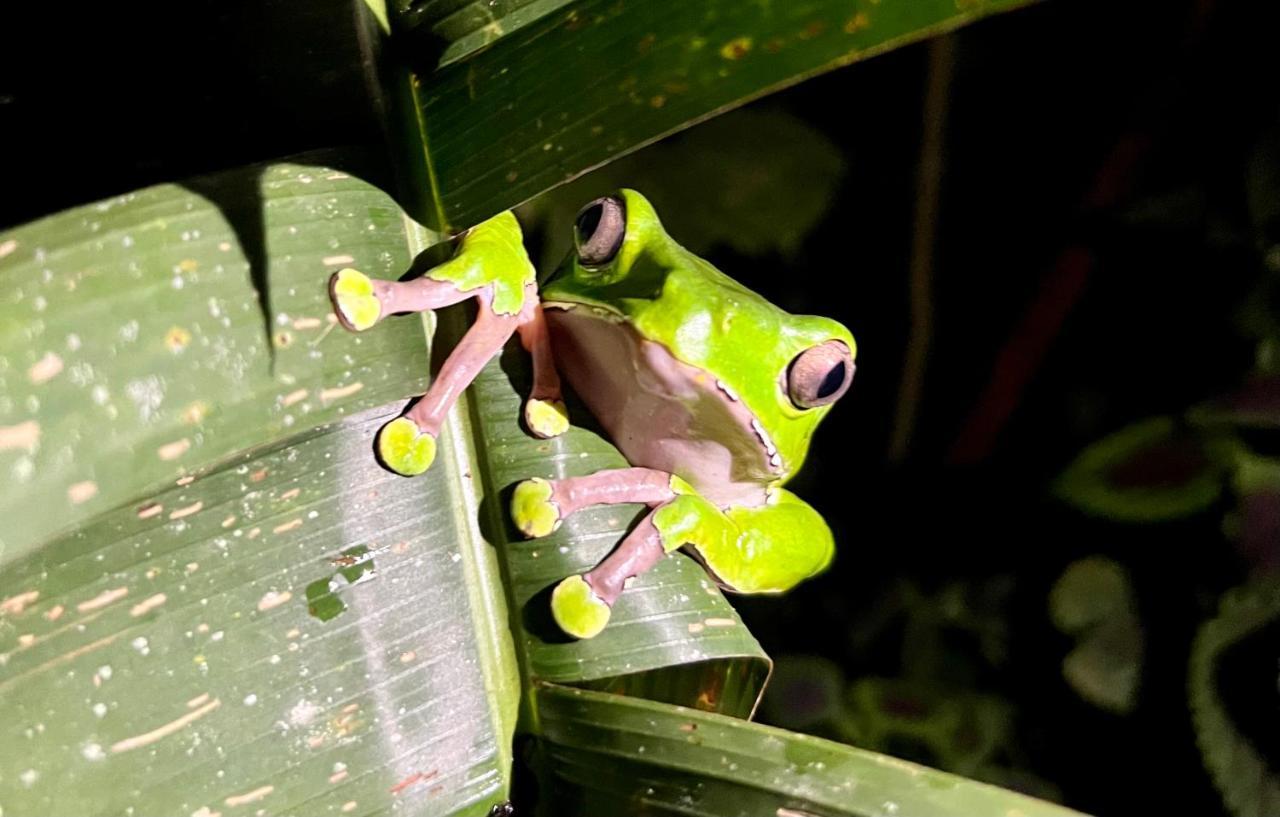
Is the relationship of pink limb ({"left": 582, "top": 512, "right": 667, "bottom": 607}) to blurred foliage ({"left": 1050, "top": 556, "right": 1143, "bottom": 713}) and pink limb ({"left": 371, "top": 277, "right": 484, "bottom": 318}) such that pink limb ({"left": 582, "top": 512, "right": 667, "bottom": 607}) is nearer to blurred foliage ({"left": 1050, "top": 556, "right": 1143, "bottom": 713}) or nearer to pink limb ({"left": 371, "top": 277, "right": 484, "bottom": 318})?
pink limb ({"left": 371, "top": 277, "right": 484, "bottom": 318})

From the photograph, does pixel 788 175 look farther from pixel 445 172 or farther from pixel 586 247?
pixel 445 172

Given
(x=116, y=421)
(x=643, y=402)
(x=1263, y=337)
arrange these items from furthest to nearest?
(x=1263, y=337)
(x=643, y=402)
(x=116, y=421)

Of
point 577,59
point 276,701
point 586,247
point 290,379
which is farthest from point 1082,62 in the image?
point 276,701

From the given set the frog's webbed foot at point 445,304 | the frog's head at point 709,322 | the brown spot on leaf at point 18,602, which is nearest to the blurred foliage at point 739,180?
the frog's head at point 709,322

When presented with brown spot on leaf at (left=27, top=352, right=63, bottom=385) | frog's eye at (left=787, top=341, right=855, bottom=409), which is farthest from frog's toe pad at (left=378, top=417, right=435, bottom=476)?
frog's eye at (left=787, top=341, right=855, bottom=409)

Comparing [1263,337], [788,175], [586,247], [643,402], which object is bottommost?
[1263,337]

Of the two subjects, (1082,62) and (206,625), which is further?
(1082,62)
